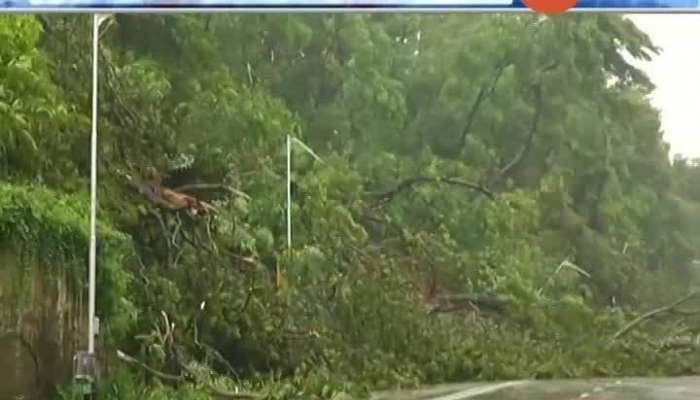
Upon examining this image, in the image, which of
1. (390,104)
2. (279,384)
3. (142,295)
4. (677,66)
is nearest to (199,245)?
(142,295)

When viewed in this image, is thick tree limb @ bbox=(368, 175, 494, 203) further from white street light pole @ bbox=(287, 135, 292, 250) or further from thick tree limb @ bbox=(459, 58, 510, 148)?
white street light pole @ bbox=(287, 135, 292, 250)

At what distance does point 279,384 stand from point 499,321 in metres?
1.33

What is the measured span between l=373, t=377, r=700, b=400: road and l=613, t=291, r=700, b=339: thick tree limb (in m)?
0.28

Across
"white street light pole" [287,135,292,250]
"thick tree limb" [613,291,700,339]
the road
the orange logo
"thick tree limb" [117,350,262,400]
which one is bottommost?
the road

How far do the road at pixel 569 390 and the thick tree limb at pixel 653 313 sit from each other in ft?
0.91

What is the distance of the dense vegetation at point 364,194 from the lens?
6.00 meters

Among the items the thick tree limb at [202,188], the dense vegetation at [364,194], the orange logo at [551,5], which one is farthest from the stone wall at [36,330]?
the orange logo at [551,5]

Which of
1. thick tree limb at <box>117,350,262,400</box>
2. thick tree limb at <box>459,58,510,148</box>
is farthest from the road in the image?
thick tree limb at <box>459,58,510,148</box>

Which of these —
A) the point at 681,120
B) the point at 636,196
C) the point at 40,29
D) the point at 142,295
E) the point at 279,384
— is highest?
the point at 40,29

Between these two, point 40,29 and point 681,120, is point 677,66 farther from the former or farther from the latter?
point 40,29

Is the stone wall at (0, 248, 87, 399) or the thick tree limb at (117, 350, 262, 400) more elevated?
the stone wall at (0, 248, 87, 399)

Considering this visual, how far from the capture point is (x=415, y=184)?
6086mm

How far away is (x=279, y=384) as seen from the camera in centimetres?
605

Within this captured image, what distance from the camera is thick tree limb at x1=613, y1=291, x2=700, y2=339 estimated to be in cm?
599
